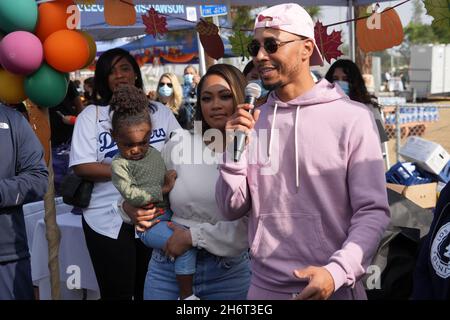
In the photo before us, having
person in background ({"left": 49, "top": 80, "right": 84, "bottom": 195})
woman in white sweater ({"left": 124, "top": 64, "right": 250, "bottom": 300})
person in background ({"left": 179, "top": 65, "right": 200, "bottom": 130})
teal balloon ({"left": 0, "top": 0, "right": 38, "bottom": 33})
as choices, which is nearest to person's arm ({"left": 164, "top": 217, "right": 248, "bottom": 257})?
woman in white sweater ({"left": 124, "top": 64, "right": 250, "bottom": 300})

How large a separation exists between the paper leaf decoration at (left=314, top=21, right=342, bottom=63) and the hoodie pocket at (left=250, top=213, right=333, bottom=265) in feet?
6.03

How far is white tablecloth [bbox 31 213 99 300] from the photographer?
424cm

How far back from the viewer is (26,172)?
279cm

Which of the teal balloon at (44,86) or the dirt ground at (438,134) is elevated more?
the teal balloon at (44,86)

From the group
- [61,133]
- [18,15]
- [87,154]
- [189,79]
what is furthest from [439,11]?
[189,79]

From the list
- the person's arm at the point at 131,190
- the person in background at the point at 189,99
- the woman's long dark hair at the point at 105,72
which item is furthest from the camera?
the person in background at the point at 189,99

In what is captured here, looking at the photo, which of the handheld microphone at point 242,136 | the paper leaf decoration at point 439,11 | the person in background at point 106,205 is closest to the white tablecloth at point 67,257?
the person in background at point 106,205

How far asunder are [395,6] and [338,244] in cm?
205

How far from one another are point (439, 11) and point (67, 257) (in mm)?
3094

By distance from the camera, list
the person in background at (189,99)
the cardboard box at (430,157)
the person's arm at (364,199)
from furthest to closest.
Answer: the person in background at (189,99), the cardboard box at (430,157), the person's arm at (364,199)

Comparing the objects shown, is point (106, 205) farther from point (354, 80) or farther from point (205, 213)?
point (354, 80)

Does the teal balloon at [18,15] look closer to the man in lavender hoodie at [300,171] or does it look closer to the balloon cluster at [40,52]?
the balloon cluster at [40,52]

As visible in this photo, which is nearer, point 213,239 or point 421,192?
point 213,239

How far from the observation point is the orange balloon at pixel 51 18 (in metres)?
3.53
